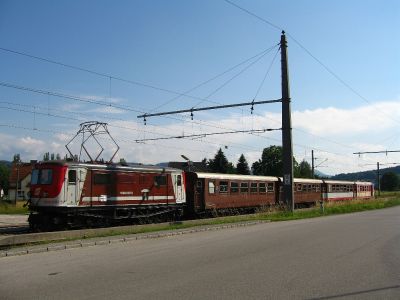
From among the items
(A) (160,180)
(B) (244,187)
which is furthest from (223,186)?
(A) (160,180)

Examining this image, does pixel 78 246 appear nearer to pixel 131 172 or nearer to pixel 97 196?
pixel 97 196

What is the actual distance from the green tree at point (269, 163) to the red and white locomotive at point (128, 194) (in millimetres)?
72652

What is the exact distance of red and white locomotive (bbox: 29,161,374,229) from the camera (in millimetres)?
20875

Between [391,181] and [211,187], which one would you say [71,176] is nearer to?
[211,187]

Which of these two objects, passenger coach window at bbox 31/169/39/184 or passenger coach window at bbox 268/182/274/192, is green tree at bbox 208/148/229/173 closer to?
passenger coach window at bbox 268/182/274/192

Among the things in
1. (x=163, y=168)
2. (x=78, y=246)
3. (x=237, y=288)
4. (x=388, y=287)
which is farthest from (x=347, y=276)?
(x=163, y=168)

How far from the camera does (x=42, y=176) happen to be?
21328 mm

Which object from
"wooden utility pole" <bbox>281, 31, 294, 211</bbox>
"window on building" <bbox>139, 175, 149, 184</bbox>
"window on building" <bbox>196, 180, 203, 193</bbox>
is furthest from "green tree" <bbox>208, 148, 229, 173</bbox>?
→ "window on building" <bbox>139, 175, 149, 184</bbox>

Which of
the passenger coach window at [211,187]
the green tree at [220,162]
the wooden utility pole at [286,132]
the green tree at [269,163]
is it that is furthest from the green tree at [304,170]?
the passenger coach window at [211,187]

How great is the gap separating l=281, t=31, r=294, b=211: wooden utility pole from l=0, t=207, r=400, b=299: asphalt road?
14.4 m

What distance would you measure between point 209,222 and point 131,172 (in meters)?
4.54

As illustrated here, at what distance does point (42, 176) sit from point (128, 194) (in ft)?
14.4

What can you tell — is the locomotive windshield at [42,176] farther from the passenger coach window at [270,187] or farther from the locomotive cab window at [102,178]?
the passenger coach window at [270,187]

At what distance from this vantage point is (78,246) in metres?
14.8
